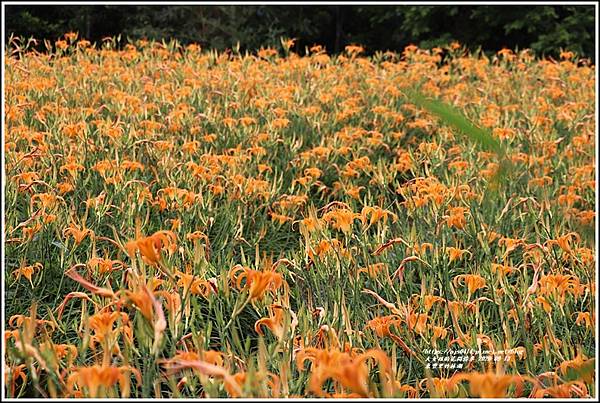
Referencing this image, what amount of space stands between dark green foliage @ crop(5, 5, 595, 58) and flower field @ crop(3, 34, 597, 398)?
3474 mm

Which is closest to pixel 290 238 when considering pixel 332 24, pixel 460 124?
pixel 460 124

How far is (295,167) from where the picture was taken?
10.6 feet

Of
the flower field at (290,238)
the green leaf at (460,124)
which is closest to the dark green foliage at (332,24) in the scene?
the flower field at (290,238)

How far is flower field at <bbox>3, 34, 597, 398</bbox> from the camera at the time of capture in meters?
1.17

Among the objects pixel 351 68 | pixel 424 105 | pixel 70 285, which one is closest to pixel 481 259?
pixel 70 285

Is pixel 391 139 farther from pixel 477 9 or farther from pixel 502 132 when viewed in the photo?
pixel 477 9

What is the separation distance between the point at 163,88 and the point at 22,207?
1.49 metres

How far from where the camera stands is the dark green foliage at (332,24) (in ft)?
27.5

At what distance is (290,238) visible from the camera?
276 centimetres

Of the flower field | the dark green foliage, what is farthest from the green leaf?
the dark green foliage

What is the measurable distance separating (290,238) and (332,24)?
7.98 meters

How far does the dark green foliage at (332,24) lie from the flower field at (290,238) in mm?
3474

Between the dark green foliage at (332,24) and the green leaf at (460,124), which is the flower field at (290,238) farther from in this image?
the dark green foliage at (332,24)

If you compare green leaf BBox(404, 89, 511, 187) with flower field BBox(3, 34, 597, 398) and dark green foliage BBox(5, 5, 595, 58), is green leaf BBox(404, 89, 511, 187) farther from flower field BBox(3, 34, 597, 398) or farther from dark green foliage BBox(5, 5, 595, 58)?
dark green foliage BBox(5, 5, 595, 58)
